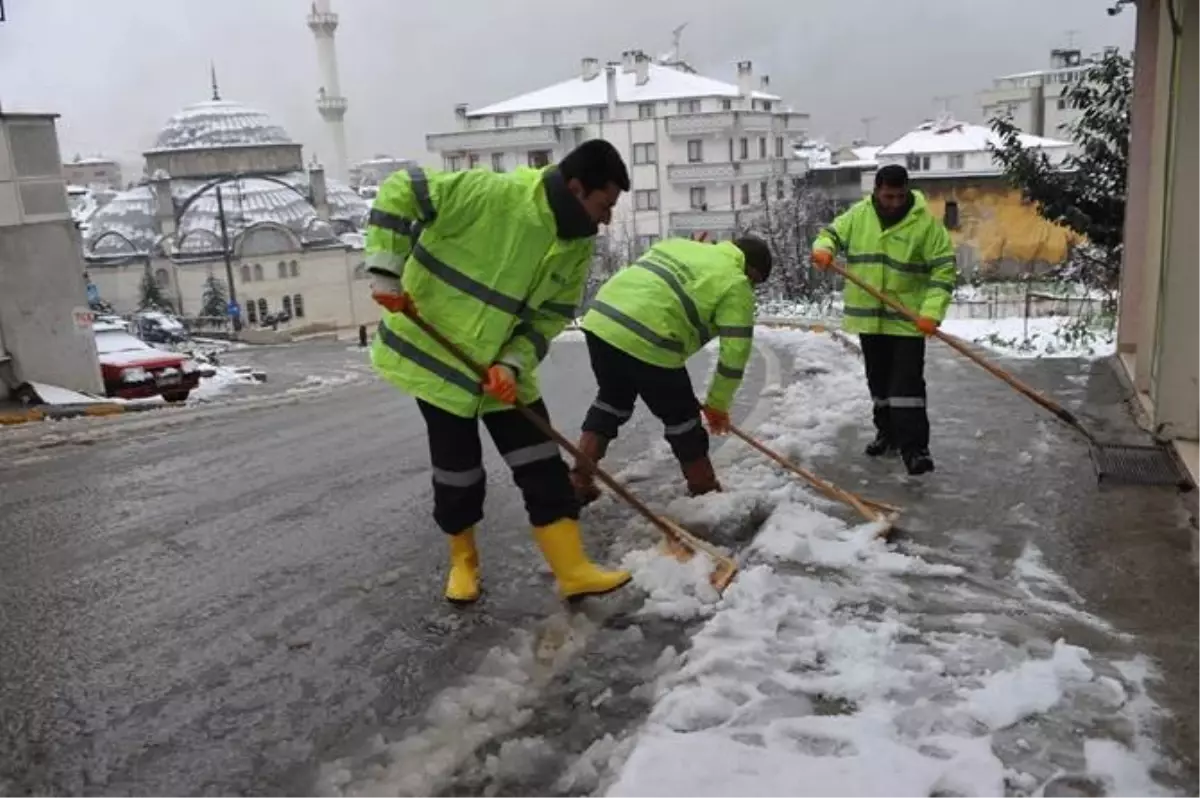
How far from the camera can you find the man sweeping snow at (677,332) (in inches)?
203

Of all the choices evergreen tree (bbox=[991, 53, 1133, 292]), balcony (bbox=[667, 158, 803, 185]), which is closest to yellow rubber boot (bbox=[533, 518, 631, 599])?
evergreen tree (bbox=[991, 53, 1133, 292])

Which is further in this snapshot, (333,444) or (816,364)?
(816,364)

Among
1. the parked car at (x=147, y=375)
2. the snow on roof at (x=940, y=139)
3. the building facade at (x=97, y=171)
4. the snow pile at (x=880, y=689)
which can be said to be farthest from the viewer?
the building facade at (x=97, y=171)

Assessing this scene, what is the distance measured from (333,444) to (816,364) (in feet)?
16.0

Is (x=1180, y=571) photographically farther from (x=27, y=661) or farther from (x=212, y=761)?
(x=27, y=661)

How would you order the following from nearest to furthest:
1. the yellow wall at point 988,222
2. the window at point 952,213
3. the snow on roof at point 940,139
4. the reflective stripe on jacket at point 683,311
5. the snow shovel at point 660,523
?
the snow shovel at point 660,523, the reflective stripe on jacket at point 683,311, the window at point 952,213, the yellow wall at point 988,222, the snow on roof at point 940,139

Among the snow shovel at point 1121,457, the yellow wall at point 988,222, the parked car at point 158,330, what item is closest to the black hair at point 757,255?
the snow shovel at point 1121,457

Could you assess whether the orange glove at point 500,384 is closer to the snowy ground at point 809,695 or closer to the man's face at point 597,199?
the man's face at point 597,199

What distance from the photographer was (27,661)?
3.69 m

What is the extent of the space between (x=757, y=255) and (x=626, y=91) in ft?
180

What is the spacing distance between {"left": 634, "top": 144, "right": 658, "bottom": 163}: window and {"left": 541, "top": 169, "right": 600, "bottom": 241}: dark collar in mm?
51761

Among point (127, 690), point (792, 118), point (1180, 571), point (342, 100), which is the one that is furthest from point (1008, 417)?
point (342, 100)

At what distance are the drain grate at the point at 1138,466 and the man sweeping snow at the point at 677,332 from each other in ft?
6.70

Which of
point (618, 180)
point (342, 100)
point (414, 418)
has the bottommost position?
point (414, 418)
